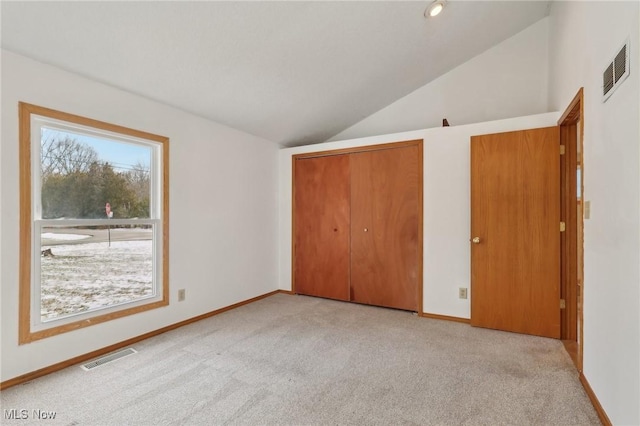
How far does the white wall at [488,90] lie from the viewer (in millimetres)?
3521

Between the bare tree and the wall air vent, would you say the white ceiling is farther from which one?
the wall air vent

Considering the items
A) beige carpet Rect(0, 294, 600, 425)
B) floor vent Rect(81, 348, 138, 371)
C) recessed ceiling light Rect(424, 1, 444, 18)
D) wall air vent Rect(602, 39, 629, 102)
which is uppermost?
recessed ceiling light Rect(424, 1, 444, 18)

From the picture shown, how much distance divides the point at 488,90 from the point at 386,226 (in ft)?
7.00

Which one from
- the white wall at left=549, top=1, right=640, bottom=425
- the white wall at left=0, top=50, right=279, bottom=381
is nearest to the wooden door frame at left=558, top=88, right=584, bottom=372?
the white wall at left=549, top=1, right=640, bottom=425

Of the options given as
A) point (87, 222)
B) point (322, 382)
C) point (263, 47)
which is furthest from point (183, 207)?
point (322, 382)

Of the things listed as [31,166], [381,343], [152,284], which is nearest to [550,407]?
[381,343]

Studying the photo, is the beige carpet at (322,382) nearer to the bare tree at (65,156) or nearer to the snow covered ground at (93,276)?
the snow covered ground at (93,276)

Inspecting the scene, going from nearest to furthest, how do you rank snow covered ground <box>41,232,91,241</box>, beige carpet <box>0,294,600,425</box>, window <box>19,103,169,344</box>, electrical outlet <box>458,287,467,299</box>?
beige carpet <box>0,294,600,425</box> < window <box>19,103,169,344</box> < snow covered ground <box>41,232,91,241</box> < electrical outlet <box>458,287,467,299</box>

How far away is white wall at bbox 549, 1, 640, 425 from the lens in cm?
136

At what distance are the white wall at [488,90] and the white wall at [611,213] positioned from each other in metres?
1.44

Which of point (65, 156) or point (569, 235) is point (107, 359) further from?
point (569, 235)

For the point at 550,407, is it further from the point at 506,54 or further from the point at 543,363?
the point at 506,54

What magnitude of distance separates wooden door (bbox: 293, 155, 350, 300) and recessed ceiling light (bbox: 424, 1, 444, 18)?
176cm

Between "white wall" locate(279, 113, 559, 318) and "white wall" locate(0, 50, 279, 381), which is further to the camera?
"white wall" locate(279, 113, 559, 318)
